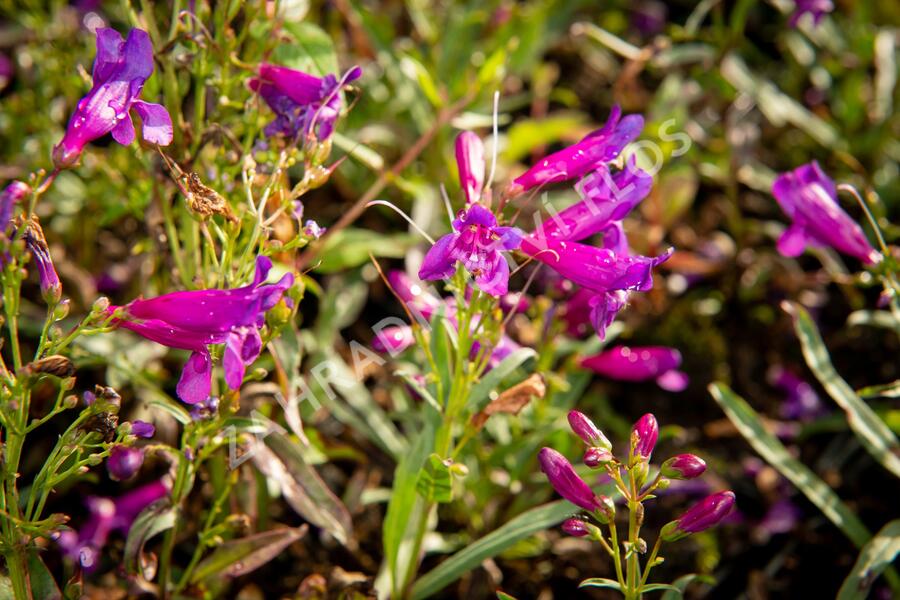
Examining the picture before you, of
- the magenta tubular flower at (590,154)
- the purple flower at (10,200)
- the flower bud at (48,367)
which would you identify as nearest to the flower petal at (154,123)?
the purple flower at (10,200)

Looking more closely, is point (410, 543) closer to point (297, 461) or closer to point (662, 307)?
point (297, 461)

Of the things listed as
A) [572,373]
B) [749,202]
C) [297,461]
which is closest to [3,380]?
[297,461]

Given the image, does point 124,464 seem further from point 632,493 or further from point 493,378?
point 632,493

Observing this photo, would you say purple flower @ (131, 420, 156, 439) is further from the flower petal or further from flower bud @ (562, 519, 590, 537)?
flower bud @ (562, 519, 590, 537)

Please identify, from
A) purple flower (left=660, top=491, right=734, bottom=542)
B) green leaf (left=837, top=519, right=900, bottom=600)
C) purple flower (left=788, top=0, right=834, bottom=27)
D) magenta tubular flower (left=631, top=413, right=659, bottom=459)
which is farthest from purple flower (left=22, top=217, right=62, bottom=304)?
purple flower (left=788, top=0, right=834, bottom=27)

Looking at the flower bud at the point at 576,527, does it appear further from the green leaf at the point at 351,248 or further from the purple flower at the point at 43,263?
the green leaf at the point at 351,248

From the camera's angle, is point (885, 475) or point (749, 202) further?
point (749, 202)
